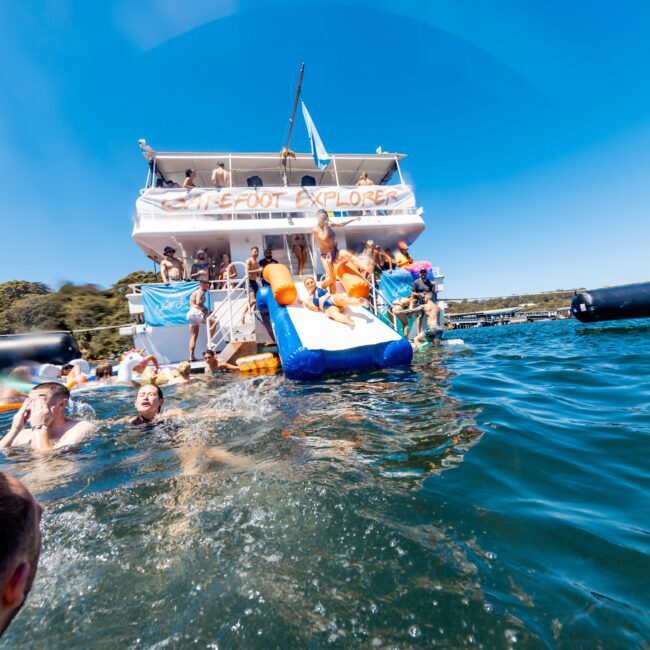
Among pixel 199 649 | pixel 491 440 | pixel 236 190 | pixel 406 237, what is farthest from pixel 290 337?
pixel 406 237

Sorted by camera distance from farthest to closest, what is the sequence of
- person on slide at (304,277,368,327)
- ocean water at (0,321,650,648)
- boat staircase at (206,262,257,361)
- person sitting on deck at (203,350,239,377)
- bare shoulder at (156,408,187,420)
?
1. boat staircase at (206,262,257,361)
2. person sitting on deck at (203,350,239,377)
3. person on slide at (304,277,368,327)
4. bare shoulder at (156,408,187,420)
5. ocean water at (0,321,650,648)

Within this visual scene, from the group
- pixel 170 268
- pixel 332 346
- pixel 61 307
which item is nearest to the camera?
pixel 61 307

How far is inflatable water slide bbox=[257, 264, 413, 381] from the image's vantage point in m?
5.10

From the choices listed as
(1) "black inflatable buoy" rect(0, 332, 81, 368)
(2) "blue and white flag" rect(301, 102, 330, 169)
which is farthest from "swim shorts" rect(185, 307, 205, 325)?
(2) "blue and white flag" rect(301, 102, 330, 169)

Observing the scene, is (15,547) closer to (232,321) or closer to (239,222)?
(232,321)

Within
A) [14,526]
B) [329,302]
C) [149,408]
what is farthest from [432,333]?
[14,526]

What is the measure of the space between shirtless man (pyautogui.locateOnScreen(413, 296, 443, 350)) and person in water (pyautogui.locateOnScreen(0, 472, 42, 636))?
28.5ft

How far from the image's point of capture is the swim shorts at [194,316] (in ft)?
27.3

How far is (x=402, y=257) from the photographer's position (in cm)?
1073

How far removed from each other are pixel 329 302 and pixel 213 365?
9.78ft

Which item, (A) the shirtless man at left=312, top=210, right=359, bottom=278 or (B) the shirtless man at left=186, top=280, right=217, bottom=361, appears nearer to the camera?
(A) the shirtless man at left=312, top=210, right=359, bottom=278

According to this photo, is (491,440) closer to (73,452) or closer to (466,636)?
(466,636)

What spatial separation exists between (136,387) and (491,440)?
6.19m

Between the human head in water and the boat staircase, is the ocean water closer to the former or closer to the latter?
the human head in water
